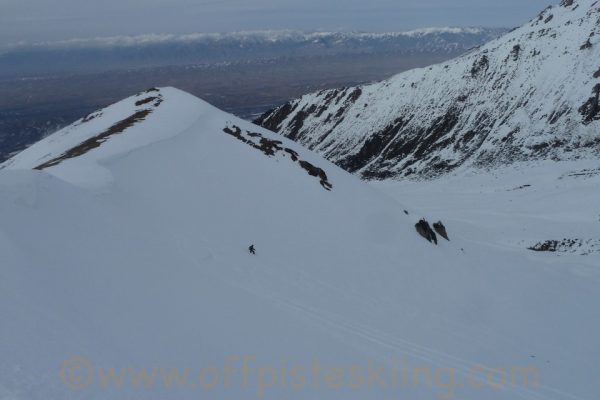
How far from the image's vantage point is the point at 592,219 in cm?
3556

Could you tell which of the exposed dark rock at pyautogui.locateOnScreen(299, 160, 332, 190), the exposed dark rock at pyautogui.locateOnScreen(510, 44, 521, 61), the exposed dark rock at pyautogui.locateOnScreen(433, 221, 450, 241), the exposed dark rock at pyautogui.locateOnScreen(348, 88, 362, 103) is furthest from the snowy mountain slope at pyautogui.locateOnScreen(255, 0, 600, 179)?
the exposed dark rock at pyautogui.locateOnScreen(299, 160, 332, 190)

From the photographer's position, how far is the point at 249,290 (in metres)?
13.5

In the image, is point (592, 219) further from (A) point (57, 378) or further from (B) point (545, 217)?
(A) point (57, 378)

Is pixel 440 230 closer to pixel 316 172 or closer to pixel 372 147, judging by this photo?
pixel 316 172

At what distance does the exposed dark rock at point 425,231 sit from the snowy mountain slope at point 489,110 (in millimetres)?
51523

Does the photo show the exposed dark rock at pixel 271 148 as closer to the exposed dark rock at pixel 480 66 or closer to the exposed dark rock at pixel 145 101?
the exposed dark rock at pixel 145 101

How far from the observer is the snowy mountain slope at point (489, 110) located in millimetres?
77250

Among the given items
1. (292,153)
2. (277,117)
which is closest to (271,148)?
(292,153)

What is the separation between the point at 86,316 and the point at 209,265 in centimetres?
587

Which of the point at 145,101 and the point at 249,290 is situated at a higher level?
the point at 249,290

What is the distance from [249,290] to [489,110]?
9766 cm

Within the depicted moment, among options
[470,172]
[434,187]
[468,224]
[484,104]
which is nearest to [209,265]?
[468,224]

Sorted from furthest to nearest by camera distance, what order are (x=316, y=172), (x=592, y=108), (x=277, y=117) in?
1. (x=277, y=117)
2. (x=592, y=108)
3. (x=316, y=172)

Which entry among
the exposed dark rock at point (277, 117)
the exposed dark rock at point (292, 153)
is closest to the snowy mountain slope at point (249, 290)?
the exposed dark rock at point (292, 153)
